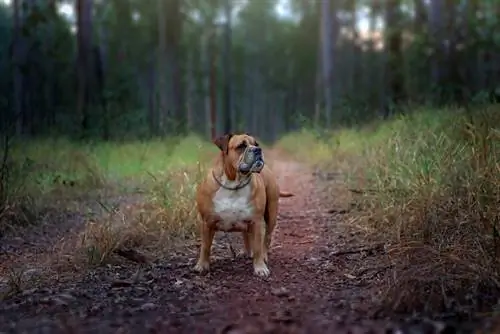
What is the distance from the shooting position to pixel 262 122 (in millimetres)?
72062

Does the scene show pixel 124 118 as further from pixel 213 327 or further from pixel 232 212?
pixel 213 327

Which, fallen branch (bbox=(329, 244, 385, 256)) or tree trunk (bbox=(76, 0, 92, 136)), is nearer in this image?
fallen branch (bbox=(329, 244, 385, 256))

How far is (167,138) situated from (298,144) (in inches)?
331

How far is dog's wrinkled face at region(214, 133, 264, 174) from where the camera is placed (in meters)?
5.52

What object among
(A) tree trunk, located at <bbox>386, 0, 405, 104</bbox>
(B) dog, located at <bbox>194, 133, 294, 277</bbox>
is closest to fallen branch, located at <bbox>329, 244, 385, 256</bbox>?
(B) dog, located at <bbox>194, 133, 294, 277</bbox>

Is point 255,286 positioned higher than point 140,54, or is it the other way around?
point 140,54

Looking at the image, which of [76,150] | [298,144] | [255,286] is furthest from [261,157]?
[298,144]

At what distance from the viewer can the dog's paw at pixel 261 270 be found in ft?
18.2

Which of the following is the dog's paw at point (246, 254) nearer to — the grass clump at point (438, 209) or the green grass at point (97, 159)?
the grass clump at point (438, 209)

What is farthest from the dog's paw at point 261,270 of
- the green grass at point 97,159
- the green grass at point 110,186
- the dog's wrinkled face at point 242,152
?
the green grass at point 97,159

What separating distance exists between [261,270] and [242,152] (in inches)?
38.0

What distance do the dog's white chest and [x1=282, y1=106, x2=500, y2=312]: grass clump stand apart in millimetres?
1209

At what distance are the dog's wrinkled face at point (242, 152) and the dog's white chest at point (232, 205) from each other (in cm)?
19

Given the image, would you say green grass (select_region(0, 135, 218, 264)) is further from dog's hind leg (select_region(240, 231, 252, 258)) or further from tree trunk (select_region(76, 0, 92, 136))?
tree trunk (select_region(76, 0, 92, 136))
